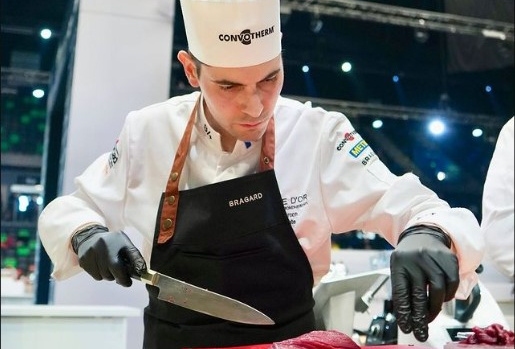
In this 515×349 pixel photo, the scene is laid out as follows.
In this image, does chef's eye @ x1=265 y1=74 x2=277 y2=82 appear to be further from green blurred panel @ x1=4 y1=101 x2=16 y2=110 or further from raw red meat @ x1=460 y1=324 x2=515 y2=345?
green blurred panel @ x1=4 y1=101 x2=16 y2=110

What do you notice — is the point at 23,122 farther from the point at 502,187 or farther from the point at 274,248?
the point at 502,187

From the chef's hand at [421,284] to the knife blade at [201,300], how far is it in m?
0.33

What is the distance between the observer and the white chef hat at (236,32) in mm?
1261

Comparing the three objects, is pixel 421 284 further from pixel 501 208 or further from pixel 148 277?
pixel 148 277

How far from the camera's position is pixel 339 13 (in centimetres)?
592

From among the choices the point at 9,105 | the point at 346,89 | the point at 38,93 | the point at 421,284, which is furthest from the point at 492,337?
the point at 346,89

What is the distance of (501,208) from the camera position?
0.75 meters

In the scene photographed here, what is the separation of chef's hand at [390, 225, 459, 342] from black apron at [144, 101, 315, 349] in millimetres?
414

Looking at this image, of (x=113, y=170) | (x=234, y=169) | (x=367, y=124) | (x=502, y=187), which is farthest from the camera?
(x=367, y=124)

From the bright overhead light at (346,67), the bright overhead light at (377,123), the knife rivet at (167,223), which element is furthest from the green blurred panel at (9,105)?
the knife rivet at (167,223)

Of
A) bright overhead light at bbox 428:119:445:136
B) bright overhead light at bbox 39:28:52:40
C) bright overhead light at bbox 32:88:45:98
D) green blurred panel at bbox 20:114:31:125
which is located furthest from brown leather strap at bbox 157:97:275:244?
green blurred panel at bbox 20:114:31:125

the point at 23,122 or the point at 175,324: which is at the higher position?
the point at 23,122

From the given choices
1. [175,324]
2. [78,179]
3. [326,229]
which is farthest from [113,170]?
[326,229]

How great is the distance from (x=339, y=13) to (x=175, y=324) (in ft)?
16.4
